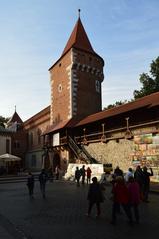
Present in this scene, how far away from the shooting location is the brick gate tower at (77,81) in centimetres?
3831

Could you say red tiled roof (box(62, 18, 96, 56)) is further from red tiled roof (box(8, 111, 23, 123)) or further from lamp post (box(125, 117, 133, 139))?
red tiled roof (box(8, 111, 23, 123))

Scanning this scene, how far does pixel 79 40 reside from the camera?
137 feet

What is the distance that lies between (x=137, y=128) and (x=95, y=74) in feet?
55.1

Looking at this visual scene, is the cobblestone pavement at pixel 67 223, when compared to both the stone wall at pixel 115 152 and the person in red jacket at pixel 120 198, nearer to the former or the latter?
the person in red jacket at pixel 120 198

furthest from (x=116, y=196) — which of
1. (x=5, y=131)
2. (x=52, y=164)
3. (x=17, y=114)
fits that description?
(x=17, y=114)

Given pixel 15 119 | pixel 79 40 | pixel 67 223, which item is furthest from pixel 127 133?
pixel 15 119

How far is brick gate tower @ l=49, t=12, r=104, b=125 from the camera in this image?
38.3m

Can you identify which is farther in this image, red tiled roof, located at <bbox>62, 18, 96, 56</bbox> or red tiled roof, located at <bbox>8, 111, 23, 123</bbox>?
red tiled roof, located at <bbox>8, 111, 23, 123</bbox>

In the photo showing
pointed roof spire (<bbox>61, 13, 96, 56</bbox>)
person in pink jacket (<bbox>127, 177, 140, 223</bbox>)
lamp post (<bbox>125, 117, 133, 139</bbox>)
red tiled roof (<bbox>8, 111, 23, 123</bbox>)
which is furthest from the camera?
red tiled roof (<bbox>8, 111, 23, 123</bbox>)

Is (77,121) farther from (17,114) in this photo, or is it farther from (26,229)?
(17,114)

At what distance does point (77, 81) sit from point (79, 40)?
594 cm

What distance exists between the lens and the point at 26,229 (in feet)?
31.7

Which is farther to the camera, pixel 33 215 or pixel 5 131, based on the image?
pixel 5 131

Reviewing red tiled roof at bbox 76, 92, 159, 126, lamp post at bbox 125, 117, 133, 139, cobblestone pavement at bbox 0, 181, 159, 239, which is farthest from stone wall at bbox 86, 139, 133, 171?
cobblestone pavement at bbox 0, 181, 159, 239
